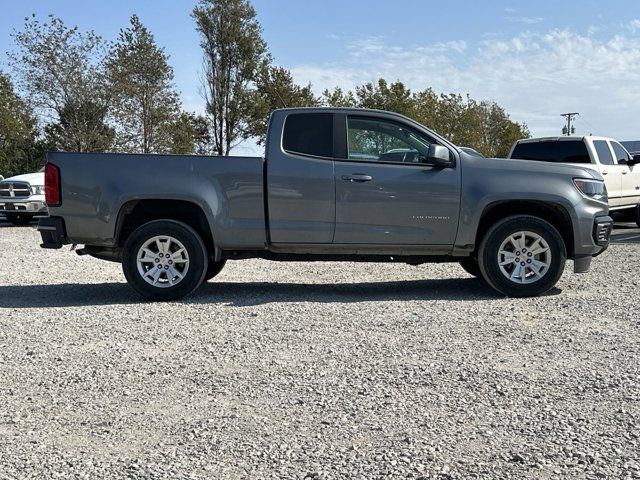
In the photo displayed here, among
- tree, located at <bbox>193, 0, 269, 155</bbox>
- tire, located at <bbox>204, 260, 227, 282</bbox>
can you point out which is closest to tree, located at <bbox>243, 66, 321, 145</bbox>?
tree, located at <bbox>193, 0, 269, 155</bbox>

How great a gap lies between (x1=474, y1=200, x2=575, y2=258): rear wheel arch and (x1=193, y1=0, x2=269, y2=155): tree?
1381 inches

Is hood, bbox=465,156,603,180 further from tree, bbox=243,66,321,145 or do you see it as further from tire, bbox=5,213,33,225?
tree, bbox=243,66,321,145

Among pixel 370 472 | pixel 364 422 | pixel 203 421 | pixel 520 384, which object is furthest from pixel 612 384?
pixel 203 421

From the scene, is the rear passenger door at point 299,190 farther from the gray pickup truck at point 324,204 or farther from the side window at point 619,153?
the side window at point 619,153

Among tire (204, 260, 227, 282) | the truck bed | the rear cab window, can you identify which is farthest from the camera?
the rear cab window

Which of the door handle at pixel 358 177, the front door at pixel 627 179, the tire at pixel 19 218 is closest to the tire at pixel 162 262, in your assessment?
the door handle at pixel 358 177

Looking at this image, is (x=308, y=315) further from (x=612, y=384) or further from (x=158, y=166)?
(x=612, y=384)

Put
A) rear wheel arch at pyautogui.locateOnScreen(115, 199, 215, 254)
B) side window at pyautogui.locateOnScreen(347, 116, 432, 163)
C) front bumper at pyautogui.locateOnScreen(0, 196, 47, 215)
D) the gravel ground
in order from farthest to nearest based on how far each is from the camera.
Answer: front bumper at pyautogui.locateOnScreen(0, 196, 47, 215)
side window at pyautogui.locateOnScreen(347, 116, 432, 163)
rear wheel arch at pyautogui.locateOnScreen(115, 199, 215, 254)
the gravel ground

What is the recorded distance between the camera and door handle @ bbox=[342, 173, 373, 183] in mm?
7289

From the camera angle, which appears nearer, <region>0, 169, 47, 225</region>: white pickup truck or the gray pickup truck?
the gray pickup truck

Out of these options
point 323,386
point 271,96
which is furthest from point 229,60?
point 323,386

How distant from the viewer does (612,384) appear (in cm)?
427

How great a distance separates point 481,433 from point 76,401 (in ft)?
7.35

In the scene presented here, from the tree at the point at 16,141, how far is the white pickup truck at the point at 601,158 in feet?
92.5
